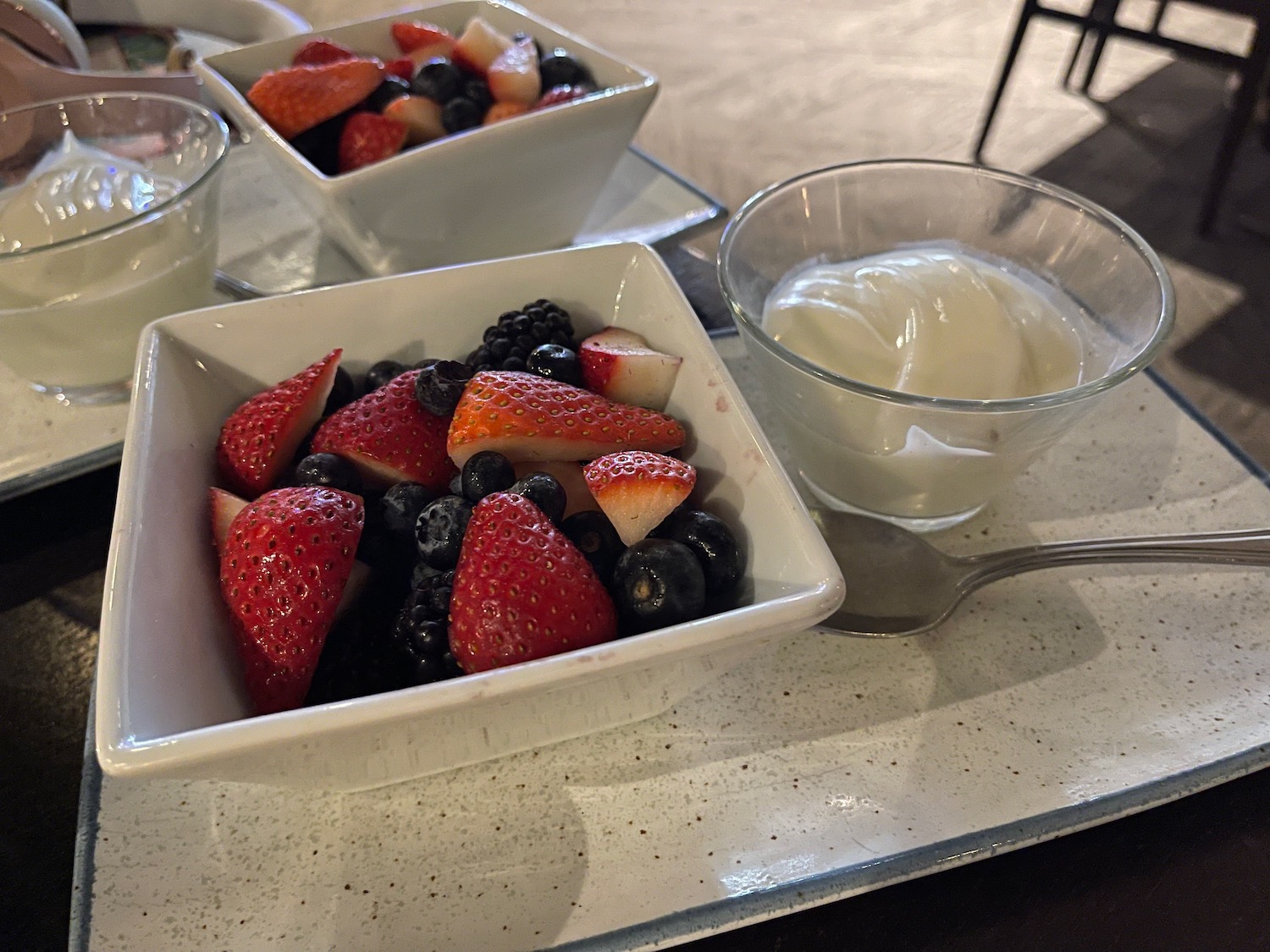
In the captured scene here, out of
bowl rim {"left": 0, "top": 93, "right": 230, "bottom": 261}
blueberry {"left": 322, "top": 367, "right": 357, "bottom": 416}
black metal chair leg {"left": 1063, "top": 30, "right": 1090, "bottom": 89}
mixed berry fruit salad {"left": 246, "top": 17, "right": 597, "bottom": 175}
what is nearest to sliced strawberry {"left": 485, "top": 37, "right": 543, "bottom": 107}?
mixed berry fruit salad {"left": 246, "top": 17, "right": 597, "bottom": 175}

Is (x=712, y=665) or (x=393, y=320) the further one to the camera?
(x=393, y=320)

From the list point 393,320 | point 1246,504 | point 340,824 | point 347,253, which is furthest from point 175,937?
point 1246,504

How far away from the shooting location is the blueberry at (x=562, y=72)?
1300 mm

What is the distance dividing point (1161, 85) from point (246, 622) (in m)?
2.88

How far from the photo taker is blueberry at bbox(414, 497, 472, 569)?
0.66 meters

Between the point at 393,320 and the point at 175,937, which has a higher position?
the point at 393,320

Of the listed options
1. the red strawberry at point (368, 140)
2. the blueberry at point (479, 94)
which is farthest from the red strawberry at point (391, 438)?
the blueberry at point (479, 94)

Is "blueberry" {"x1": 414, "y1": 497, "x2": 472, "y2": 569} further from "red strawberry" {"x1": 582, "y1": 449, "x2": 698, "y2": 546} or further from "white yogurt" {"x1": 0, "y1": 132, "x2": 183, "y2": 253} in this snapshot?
"white yogurt" {"x1": 0, "y1": 132, "x2": 183, "y2": 253}

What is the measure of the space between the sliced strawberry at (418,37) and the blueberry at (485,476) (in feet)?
3.12

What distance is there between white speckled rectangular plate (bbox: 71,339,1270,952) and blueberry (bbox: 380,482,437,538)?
0.70ft

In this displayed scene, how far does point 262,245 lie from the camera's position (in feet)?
4.35

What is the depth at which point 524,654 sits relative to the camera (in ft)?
1.91

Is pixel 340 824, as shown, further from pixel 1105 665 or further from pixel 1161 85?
pixel 1161 85

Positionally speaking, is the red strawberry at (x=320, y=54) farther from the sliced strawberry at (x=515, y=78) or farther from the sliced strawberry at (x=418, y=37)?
the sliced strawberry at (x=515, y=78)
